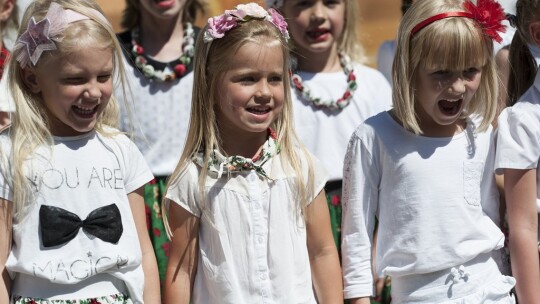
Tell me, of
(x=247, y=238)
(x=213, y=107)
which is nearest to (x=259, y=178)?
(x=247, y=238)

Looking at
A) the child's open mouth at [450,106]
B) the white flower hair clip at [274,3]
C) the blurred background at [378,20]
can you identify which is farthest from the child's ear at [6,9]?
the blurred background at [378,20]

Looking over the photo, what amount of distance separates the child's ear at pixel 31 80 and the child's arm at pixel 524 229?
172 cm

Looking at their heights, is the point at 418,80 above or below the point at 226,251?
above

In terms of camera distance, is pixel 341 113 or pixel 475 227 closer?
pixel 475 227

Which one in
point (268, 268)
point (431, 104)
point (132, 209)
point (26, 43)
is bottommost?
point (268, 268)

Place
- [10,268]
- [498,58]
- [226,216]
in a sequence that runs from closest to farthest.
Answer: [10,268]
[226,216]
[498,58]

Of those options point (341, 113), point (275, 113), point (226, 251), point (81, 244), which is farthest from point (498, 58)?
point (81, 244)

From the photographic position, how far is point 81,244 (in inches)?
134

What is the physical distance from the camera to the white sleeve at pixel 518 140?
12.3 ft

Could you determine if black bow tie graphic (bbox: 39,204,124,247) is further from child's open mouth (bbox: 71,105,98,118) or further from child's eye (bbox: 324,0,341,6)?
child's eye (bbox: 324,0,341,6)

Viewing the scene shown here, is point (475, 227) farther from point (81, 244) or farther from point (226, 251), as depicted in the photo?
point (81, 244)

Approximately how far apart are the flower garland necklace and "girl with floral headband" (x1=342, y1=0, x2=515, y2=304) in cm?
139

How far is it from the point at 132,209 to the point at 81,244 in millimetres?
293

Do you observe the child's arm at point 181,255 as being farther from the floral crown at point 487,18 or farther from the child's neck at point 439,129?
the floral crown at point 487,18
